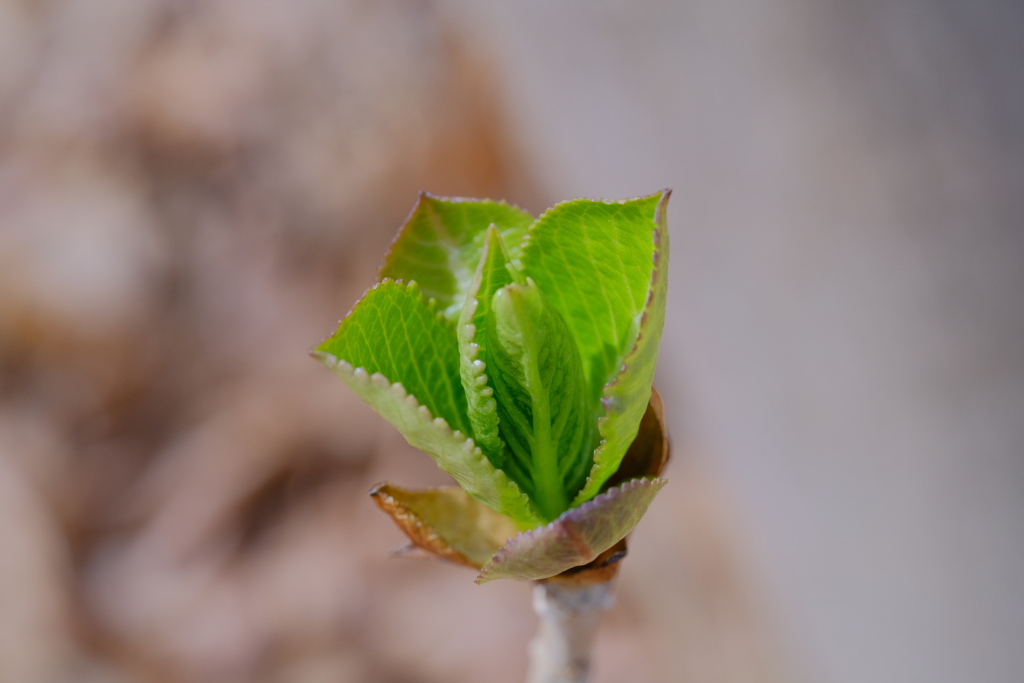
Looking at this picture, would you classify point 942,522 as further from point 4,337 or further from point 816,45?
point 4,337

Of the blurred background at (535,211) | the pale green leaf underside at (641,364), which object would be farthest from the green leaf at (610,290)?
the blurred background at (535,211)

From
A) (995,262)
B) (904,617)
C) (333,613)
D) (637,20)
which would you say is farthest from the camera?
(637,20)

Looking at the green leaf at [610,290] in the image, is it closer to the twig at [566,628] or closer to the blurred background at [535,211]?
the twig at [566,628]

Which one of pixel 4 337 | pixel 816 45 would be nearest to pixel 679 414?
pixel 816 45

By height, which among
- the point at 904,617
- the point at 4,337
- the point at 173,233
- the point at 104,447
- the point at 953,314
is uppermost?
the point at 173,233

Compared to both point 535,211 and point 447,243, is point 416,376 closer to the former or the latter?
point 447,243

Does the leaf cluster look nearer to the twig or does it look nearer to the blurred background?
the twig

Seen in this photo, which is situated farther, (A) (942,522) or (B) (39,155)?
(B) (39,155)

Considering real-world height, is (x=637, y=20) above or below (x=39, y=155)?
below

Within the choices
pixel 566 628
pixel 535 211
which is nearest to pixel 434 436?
pixel 566 628
